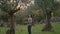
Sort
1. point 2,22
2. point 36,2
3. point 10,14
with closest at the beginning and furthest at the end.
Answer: point 10,14 → point 36,2 → point 2,22

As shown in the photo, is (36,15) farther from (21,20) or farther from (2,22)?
(2,22)

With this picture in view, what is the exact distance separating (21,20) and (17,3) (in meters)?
22.8

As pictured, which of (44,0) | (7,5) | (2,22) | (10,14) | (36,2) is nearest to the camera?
(7,5)

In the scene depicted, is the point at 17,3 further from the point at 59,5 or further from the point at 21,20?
the point at 21,20

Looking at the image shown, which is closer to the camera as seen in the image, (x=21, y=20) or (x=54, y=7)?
(x=54, y=7)

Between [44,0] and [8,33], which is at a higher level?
[44,0]

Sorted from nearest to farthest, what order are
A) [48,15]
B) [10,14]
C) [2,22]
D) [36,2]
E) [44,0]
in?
[10,14]
[44,0]
[36,2]
[48,15]
[2,22]

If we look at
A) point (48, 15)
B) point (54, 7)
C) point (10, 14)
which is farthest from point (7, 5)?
point (48, 15)

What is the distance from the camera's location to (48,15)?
27125 millimetres

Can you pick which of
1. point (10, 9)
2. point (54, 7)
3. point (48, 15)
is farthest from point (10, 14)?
point (48, 15)

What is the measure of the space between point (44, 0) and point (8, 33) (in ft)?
18.6

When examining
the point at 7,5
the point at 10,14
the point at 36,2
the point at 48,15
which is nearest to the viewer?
the point at 7,5

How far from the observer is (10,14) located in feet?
57.4

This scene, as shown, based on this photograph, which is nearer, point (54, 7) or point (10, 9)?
point (10, 9)
